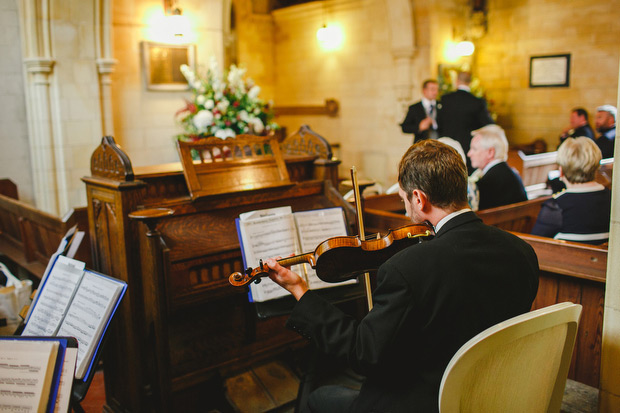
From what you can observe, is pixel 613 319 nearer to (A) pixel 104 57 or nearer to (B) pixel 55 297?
(B) pixel 55 297

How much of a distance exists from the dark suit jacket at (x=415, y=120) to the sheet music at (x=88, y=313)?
15.4ft

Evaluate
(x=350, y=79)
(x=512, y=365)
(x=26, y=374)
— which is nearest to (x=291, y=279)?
(x=512, y=365)

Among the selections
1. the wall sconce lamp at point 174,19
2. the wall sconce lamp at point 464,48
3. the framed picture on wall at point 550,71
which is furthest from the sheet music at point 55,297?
the framed picture on wall at point 550,71

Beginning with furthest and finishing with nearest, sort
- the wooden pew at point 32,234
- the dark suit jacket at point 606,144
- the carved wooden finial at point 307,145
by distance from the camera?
the dark suit jacket at point 606,144 → the wooden pew at point 32,234 → the carved wooden finial at point 307,145

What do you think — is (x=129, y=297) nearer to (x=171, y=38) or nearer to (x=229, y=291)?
(x=229, y=291)

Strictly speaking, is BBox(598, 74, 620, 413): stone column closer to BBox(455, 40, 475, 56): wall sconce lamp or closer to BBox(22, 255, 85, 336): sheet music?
BBox(22, 255, 85, 336): sheet music

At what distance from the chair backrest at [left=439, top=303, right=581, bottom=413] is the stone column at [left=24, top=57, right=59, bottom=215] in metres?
5.16

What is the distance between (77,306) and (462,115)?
15.6 feet

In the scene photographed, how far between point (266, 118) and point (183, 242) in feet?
10.2

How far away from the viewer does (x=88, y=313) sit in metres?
2.18

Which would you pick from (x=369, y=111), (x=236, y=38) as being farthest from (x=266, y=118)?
(x=236, y=38)

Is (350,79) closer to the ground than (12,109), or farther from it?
farther from it

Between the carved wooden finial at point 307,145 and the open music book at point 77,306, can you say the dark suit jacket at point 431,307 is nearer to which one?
the open music book at point 77,306

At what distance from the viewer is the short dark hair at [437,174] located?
1.48m
